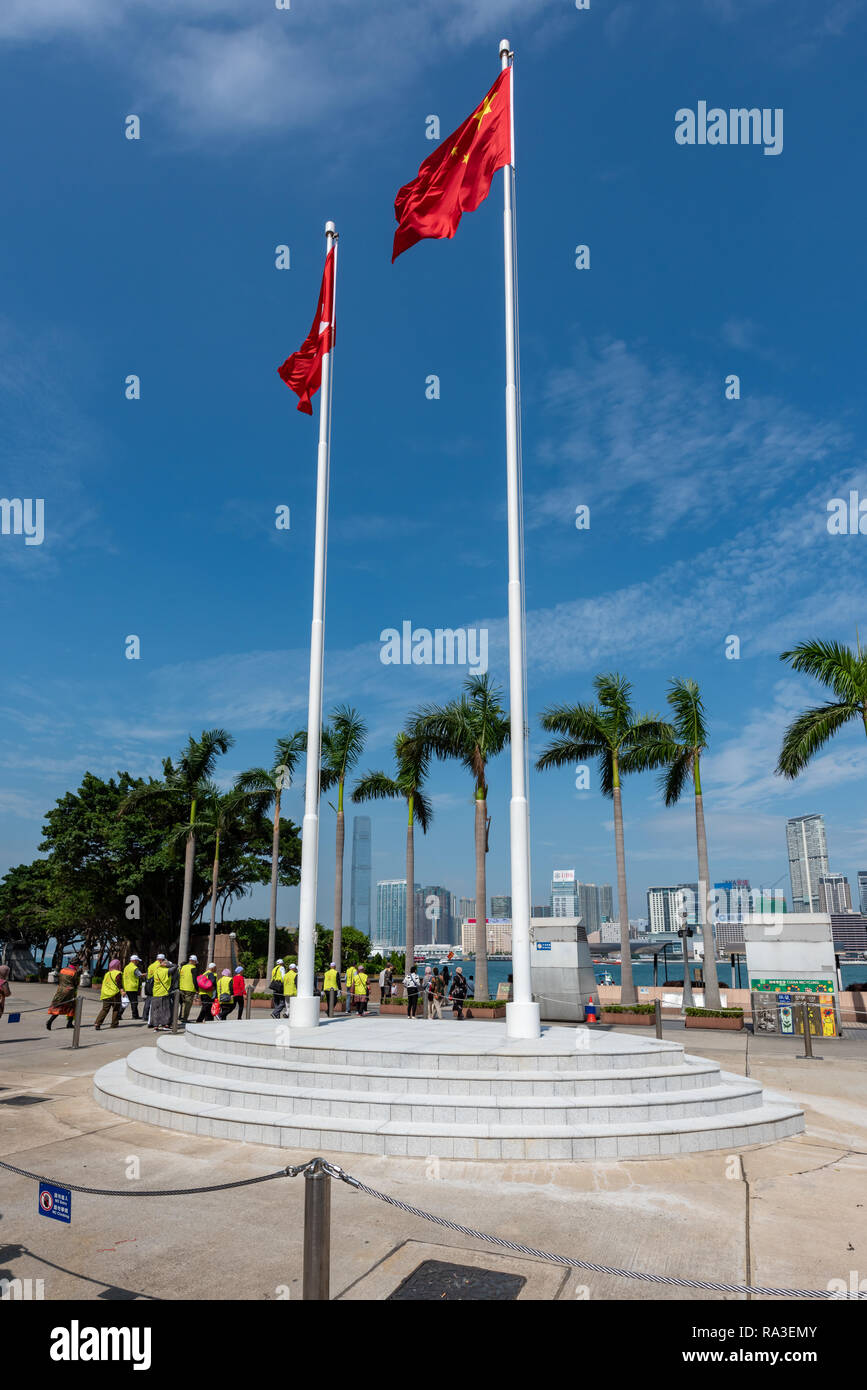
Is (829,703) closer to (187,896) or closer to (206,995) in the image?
(206,995)

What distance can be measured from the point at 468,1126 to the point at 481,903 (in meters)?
19.1

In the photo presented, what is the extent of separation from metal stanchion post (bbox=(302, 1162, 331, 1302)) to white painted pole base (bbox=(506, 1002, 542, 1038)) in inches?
304

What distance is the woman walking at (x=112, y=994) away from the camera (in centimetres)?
1953

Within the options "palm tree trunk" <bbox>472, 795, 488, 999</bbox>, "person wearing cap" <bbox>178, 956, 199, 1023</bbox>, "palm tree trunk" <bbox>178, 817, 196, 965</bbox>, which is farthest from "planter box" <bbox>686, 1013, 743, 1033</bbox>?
"palm tree trunk" <bbox>178, 817, 196, 965</bbox>

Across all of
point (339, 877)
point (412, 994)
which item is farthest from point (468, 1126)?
point (339, 877)

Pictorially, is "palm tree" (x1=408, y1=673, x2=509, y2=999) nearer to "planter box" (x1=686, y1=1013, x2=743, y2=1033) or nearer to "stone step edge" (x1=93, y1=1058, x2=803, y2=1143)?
"planter box" (x1=686, y1=1013, x2=743, y2=1033)

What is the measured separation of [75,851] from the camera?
4384 cm

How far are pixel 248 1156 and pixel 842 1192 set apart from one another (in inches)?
230

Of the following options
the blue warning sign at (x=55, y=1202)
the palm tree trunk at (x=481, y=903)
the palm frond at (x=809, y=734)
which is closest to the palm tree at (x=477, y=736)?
the palm tree trunk at (x=481, y=903)

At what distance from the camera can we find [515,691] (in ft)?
40.5
